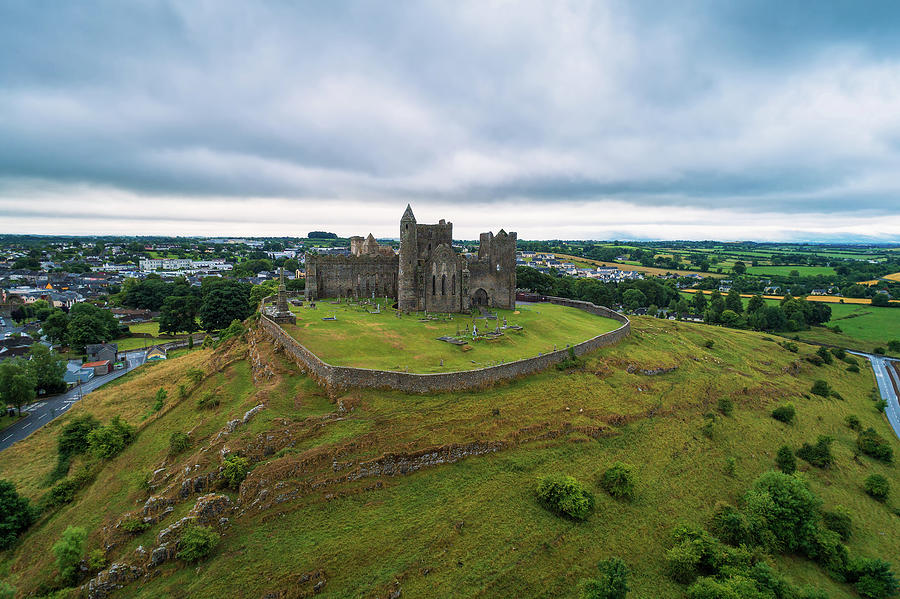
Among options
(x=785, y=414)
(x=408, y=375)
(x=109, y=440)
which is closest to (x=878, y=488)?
(x=785, y=414)

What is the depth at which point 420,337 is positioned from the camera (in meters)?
42.2

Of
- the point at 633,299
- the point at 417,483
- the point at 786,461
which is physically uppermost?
the point at 633,299

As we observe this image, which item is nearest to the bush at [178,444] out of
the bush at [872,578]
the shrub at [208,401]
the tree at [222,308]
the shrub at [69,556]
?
the shrub at [208,401]

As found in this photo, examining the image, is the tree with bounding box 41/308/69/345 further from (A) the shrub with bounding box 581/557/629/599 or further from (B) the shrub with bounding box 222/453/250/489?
(A) the shrub with bounding box 581/557/629/599

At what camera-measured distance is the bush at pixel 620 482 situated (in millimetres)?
27938

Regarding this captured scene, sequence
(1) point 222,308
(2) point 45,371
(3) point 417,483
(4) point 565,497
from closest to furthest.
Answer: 1. (4) point 565,497
2. (3) point 417,483
3. (2) point 45,371
4. (1) point 222,308

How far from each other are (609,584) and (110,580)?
78.2ft

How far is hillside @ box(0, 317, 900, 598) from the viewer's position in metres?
21.4

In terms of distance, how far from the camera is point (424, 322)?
48.5 m

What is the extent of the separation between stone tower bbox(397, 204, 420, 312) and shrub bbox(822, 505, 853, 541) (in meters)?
41.7

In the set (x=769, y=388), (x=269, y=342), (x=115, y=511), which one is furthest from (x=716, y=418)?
(x=115, y=511)

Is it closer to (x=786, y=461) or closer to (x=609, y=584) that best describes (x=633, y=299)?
(x=786, y=461)

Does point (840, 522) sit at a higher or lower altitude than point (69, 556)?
lower

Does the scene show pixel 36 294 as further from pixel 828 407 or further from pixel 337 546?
pixel 828 407
